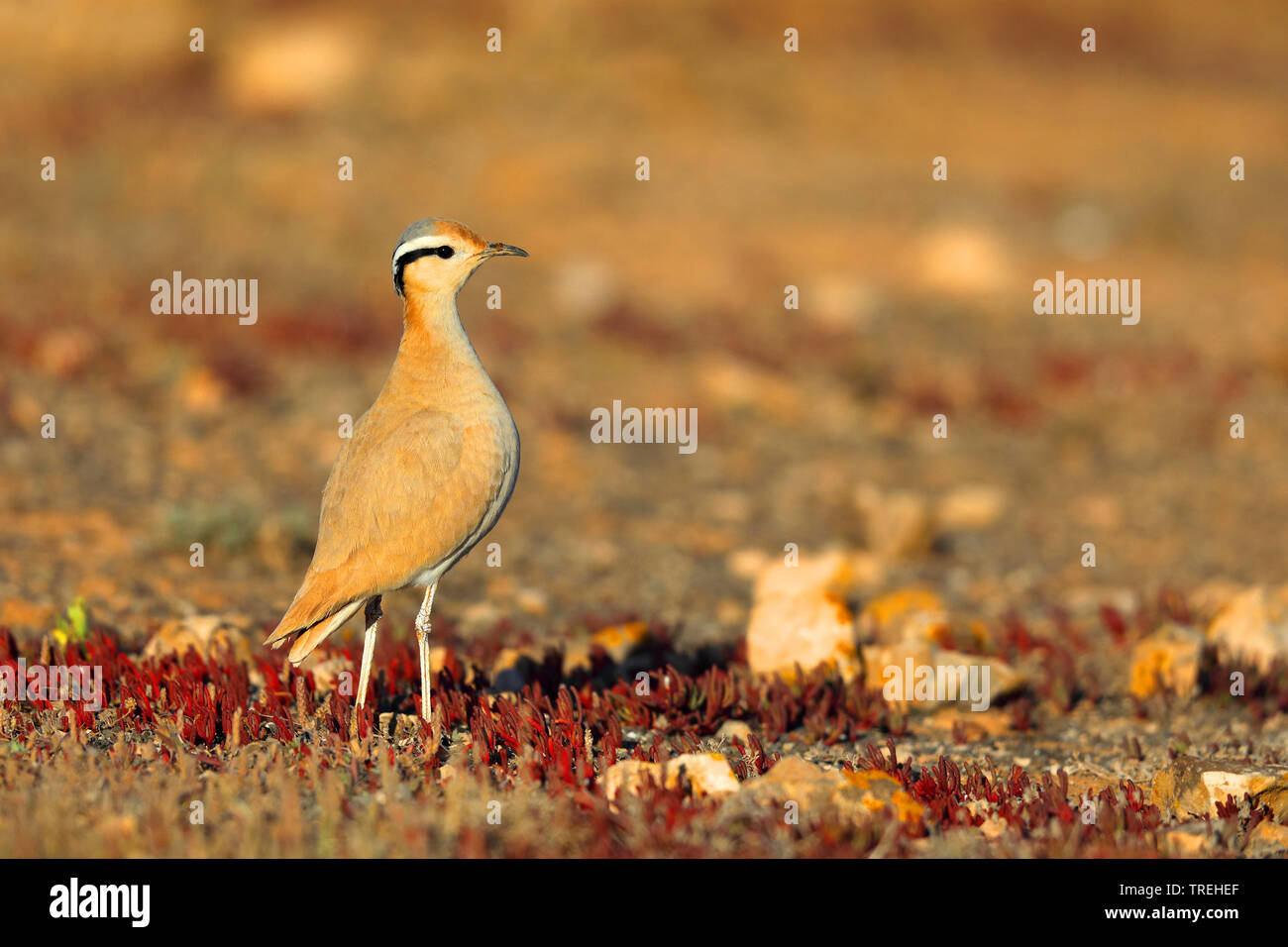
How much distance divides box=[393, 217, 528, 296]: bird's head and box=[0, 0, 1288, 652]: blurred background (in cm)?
327

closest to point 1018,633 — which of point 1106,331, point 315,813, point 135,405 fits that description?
point 315,813

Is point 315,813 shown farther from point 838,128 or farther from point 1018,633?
point 838,128

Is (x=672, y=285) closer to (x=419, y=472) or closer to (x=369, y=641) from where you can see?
(x=419, y=472)

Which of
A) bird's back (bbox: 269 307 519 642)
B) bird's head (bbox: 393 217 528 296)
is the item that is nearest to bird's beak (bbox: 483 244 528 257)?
bird's head (bbox: 393 217 528 296)

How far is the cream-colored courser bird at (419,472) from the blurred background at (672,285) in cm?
275

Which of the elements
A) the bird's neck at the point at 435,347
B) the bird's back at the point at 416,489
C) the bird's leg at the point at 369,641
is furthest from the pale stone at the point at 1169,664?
the bird's leg at the point at 369,641

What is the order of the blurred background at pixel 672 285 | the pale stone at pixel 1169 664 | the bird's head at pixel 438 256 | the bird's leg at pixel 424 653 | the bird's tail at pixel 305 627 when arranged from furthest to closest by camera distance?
the blurred background at pixel 672 285
the pale stone at pixel 1169 664
the bird's head at pixel 438 256
the bird's leg at pixel 424 653
the bird's tail at pixel 305 627

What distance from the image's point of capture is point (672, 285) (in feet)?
68.1

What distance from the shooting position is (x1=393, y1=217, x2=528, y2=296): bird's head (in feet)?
18.5

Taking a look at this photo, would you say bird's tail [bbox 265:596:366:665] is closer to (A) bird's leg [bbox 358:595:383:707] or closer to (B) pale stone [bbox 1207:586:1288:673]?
(A) bird's leg [bbox 358:595:383:707]

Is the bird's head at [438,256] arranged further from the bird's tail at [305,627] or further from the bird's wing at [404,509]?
the bird's tail at [305,627]

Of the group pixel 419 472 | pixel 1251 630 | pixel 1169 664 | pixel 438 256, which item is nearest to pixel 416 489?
pixel 419 472

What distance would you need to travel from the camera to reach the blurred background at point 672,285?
35.7 ft
